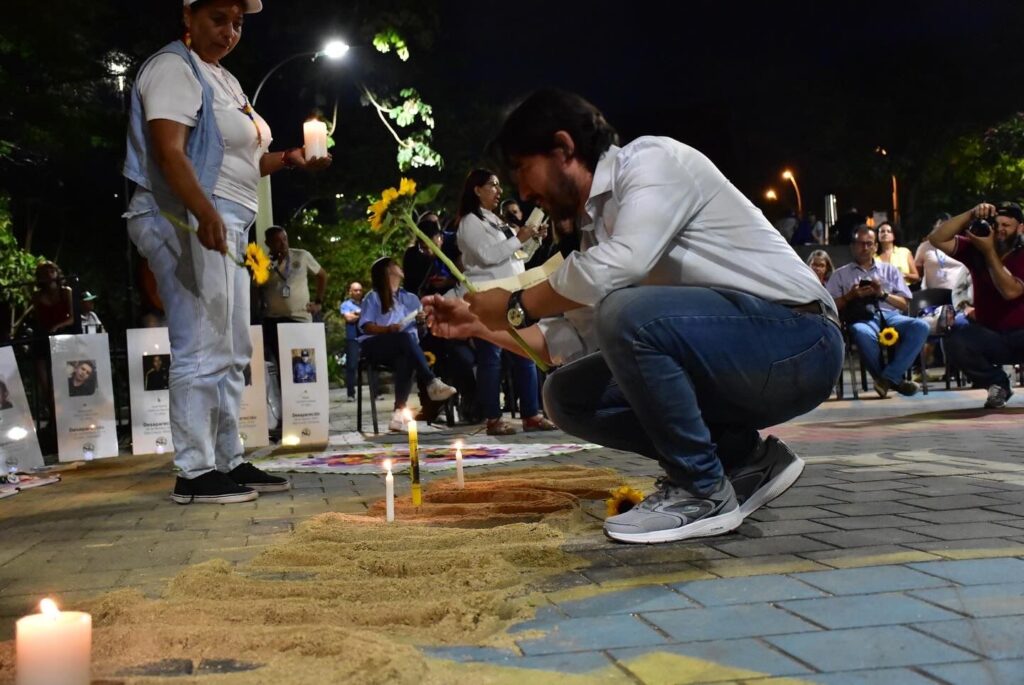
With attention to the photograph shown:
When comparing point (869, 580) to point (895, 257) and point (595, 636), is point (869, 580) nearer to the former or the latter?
point (595, 636)

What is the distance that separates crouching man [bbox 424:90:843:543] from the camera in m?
2.83

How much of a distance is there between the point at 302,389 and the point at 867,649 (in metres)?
5.89

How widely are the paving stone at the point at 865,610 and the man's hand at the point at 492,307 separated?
1.23 metres

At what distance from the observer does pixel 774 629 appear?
6.48ft

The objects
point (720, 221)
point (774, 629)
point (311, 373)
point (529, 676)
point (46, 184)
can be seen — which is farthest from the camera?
point (46, 184)

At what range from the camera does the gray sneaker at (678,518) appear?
2.86m

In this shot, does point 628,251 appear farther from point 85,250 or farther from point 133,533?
point 85,250

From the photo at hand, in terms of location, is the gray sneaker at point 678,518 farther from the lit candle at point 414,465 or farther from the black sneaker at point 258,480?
the black sneaker at point 258,480

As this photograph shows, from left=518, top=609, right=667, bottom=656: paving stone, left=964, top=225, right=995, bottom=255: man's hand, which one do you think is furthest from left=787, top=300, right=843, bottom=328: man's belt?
left=964, top=225, right=995, bottom=255: man's hand

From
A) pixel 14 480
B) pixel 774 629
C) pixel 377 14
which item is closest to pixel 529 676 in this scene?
pixel 774 629

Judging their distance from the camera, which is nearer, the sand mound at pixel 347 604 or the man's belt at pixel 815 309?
the sand mound at pixel 347 604

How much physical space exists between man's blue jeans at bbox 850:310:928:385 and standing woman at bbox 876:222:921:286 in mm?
1078

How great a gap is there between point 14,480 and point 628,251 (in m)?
4.09

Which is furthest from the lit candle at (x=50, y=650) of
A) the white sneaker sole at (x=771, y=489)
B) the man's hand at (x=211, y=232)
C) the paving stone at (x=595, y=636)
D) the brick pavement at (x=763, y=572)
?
the man's hand at (x=211, y=232)
